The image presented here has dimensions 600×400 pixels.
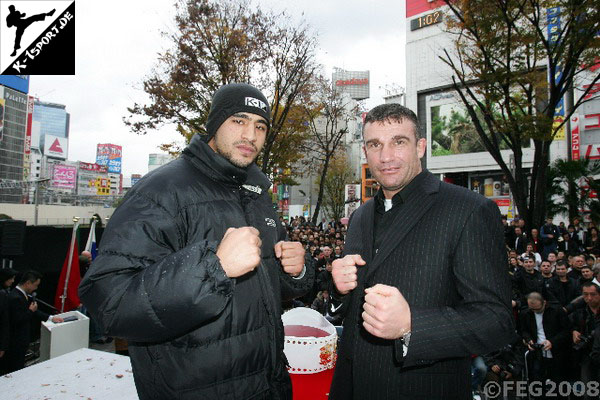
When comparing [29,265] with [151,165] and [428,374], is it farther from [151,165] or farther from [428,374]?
[151,165]

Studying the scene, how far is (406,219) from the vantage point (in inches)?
79.3

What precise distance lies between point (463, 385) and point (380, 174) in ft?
4.01

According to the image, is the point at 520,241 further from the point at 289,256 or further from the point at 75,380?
the point at 75,380

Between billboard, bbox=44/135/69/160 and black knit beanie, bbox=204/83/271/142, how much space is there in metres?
138

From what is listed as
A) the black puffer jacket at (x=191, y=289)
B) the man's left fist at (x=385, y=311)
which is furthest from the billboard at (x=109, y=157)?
the man's left fist at (x=385, y=311)

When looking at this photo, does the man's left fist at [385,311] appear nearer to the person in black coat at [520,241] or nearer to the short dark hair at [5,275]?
the short dark hair at [5,275]

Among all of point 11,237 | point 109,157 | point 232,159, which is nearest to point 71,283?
point 11,237

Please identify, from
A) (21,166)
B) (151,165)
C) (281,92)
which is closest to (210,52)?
(281,92)

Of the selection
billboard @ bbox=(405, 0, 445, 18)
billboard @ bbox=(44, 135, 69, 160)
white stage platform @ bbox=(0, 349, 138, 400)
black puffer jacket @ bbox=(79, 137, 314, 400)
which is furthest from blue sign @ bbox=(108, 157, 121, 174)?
black puffer jacket @ bbox=(79, 137, 314, 400)

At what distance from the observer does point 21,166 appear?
8519 centimetres

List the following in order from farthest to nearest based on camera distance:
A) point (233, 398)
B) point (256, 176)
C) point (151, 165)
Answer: point (151, 165)
point (256, 176)
point (233, 398)

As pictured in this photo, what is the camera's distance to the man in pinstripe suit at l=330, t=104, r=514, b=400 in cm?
159

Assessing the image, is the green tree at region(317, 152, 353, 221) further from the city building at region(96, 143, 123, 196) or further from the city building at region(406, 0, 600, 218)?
the city building at region(96, 143, 123, 196)

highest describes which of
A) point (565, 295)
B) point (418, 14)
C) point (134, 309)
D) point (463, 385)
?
point (418, 14)
